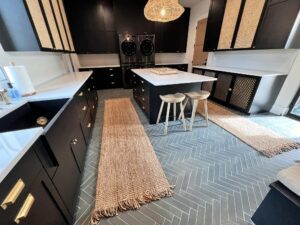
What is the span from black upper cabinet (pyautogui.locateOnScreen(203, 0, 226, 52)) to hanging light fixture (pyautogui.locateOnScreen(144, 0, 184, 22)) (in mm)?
1838

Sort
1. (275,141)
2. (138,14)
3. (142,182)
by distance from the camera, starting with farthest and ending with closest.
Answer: (138,14) → (275,141) → (142,182)

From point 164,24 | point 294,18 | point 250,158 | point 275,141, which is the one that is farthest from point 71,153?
point 164,24

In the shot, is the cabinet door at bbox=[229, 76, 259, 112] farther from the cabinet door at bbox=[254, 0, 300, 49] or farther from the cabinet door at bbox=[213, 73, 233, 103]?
the cabinet door at bbox=[254, 0, 300, 49]

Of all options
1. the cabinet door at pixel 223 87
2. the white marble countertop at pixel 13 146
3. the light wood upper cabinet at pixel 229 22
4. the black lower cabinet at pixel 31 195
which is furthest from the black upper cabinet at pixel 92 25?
the black lower cabinet at pixel 31 195

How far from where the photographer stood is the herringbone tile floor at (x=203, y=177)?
127 cm

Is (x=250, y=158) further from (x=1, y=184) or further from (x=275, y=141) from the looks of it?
(x=1, y=184)

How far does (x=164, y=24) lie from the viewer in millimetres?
5168

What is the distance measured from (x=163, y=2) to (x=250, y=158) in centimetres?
287

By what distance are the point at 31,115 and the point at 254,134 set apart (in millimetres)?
3320

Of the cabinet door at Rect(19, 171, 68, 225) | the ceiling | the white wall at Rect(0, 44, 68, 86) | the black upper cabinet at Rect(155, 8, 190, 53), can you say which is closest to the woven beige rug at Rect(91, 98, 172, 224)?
the cabinet door at Rect(19, 171, 68, 225)

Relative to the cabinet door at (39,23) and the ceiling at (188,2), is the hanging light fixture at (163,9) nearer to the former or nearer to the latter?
the cabinet door at (39,23)

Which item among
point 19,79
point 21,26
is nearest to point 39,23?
point 21,26

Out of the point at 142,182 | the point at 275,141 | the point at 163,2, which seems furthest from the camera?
the point at 163,2

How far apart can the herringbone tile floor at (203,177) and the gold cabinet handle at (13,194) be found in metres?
0.86
